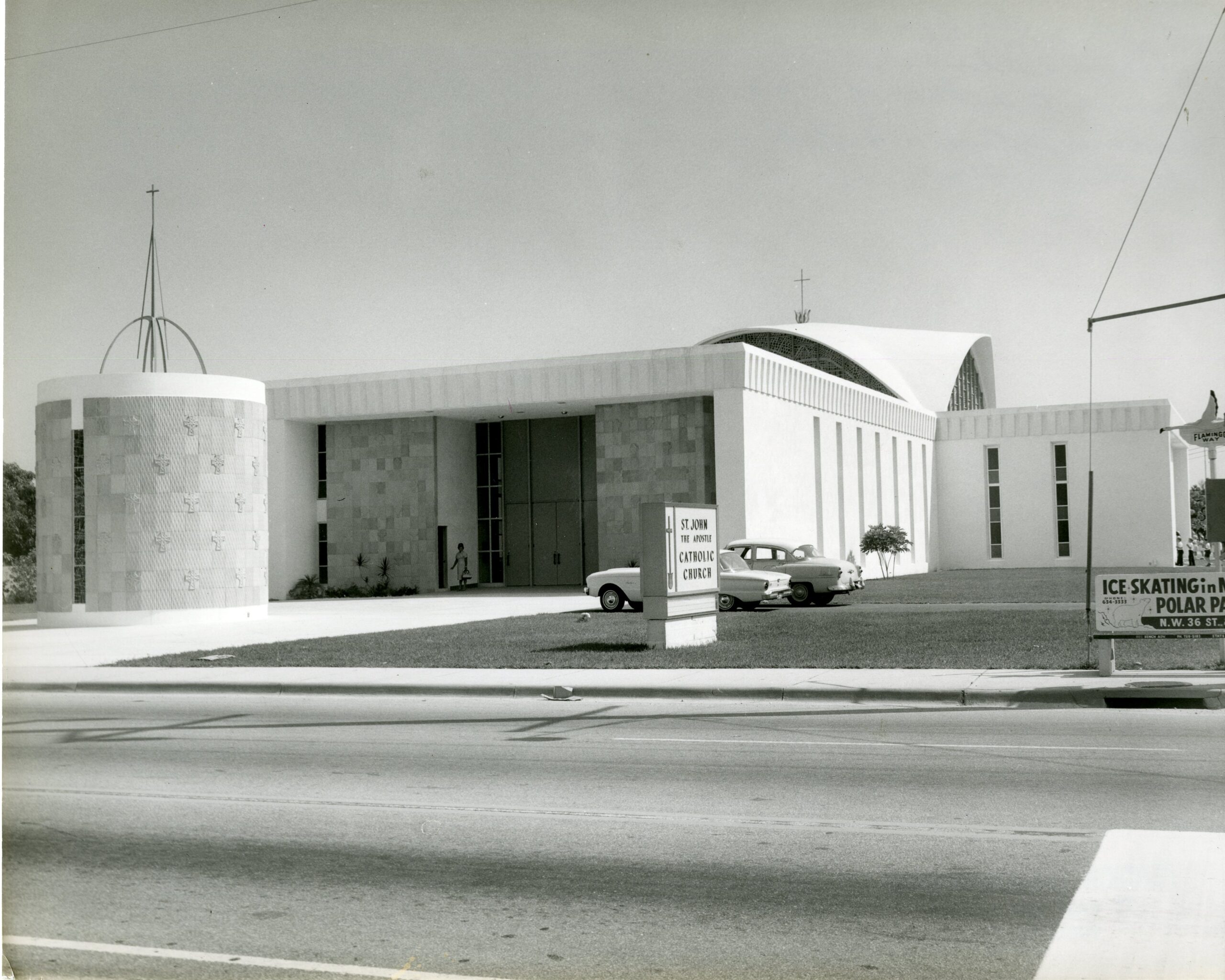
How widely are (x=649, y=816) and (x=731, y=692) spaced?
6545mm

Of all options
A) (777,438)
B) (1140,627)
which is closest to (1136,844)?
(1140,627)

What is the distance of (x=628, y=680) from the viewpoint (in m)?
15.0

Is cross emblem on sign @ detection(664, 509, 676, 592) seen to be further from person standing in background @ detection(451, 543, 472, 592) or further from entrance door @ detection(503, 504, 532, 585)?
entrance door @ detection(503, 504, 532, 585)

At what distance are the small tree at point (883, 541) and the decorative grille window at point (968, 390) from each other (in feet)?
81.5

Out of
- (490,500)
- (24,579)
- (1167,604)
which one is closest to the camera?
(1167,604)

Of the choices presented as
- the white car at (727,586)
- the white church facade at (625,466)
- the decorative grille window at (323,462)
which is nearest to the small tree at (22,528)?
the white car at (727,586)

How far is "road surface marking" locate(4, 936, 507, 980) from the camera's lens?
4840mm

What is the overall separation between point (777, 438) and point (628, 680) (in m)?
27.1

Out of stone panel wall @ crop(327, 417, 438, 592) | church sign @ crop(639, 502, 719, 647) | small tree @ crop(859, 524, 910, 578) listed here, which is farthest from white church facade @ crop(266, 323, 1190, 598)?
church sign @ crop(639, 502, 719, 647)

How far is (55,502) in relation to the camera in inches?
1077

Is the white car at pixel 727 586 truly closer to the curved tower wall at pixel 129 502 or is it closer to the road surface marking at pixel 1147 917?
the curved tower wall at pixel 129 502

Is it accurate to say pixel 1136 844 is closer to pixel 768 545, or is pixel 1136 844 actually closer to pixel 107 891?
pixel 107 891

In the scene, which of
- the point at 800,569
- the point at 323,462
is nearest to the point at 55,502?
the point at 800,569

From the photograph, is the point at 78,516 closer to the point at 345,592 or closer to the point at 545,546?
the point at 345,592
